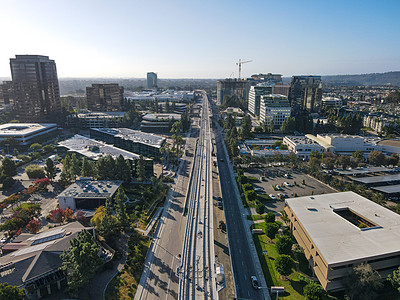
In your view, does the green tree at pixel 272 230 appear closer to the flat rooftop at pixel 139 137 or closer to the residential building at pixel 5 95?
the flat rooftop at pixel 139 137

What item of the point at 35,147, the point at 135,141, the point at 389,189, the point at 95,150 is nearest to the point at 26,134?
the point at 35,147

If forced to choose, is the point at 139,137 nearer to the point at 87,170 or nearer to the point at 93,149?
the point at 93,149

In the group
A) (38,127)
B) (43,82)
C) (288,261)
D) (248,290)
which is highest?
(43,82)

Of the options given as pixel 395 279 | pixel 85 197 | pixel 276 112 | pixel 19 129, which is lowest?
pixel 395 279

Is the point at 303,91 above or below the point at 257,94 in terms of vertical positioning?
above

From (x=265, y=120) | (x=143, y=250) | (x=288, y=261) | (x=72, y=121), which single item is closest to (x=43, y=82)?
(x=72, y=121)

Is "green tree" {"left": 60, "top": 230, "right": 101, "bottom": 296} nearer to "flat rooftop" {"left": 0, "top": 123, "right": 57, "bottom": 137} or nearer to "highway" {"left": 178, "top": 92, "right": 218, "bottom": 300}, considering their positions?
"highway" {"left": 178, "top": 92, "right": 218, "bottom": 300}

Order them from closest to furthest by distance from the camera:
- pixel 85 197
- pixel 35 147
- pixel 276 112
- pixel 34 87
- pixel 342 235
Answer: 1. pixel 342 235
2. pixel 85 197
3. pixel 35 147
4. pixel 34 87
5. pixel 276 112

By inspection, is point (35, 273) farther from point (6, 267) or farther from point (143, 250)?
point (143, 250)
